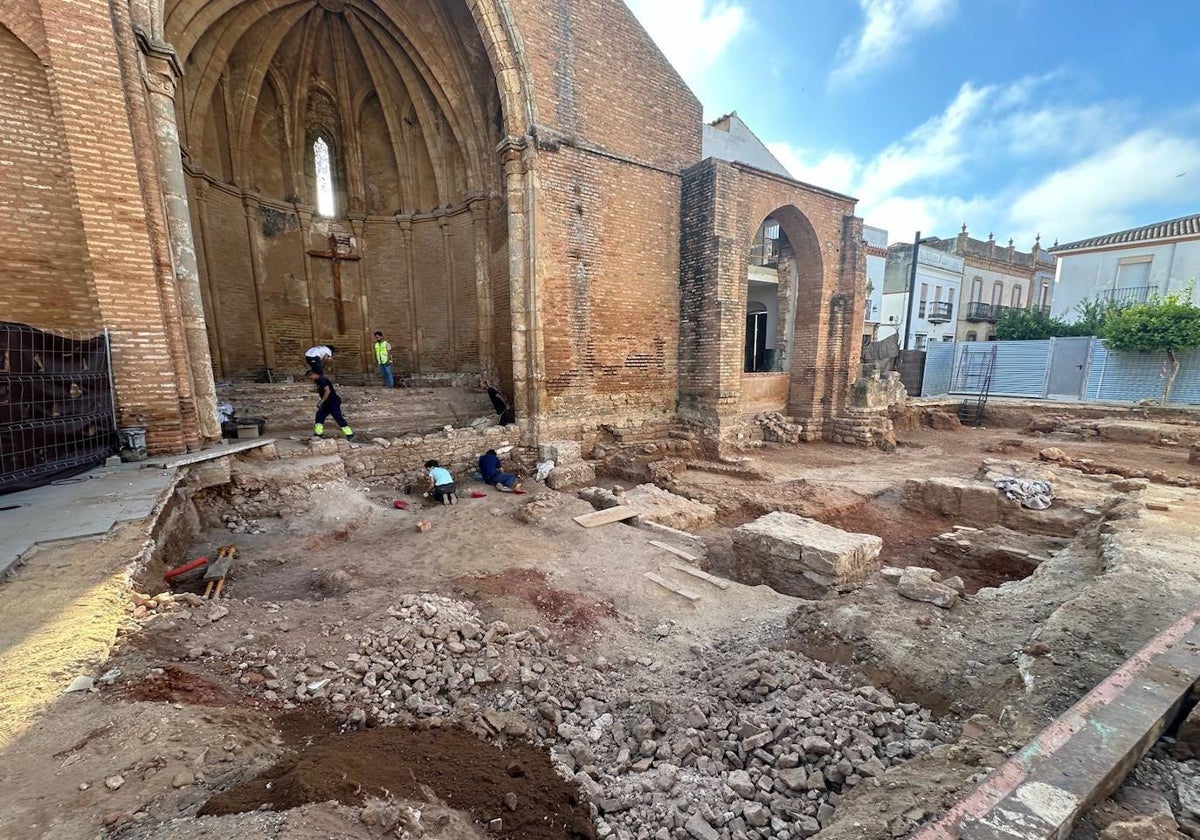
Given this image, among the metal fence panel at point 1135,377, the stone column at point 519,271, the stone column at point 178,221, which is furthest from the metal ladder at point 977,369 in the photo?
the stone column at point 178,221

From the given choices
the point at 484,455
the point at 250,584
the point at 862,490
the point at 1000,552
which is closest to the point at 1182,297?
the point at 862,490

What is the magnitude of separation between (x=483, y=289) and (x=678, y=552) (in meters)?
9.99

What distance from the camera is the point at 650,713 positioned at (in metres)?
3.05

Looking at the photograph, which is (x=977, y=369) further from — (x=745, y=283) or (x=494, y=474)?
(x=494, y=474)

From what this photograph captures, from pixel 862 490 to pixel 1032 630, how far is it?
18.9ft

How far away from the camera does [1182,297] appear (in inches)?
794

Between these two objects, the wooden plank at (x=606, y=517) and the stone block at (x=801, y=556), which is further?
the wooden plank at (x=606, y=517)

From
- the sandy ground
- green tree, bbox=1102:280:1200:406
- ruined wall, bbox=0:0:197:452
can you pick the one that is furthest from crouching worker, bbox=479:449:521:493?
green tree, bbox=1102:280:1200:406

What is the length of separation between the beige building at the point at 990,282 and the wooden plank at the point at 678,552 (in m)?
30.8

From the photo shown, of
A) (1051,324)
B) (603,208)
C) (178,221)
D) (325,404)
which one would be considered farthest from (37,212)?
(1051,324)

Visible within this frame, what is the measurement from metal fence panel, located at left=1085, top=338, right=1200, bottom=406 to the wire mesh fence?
85.0 ft

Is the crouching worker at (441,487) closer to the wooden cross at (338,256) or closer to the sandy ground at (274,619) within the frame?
the sandy ground at (274,619)

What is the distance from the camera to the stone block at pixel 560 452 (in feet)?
32.8

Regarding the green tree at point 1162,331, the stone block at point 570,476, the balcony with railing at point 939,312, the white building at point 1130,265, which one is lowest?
the stone block at point 570,476
